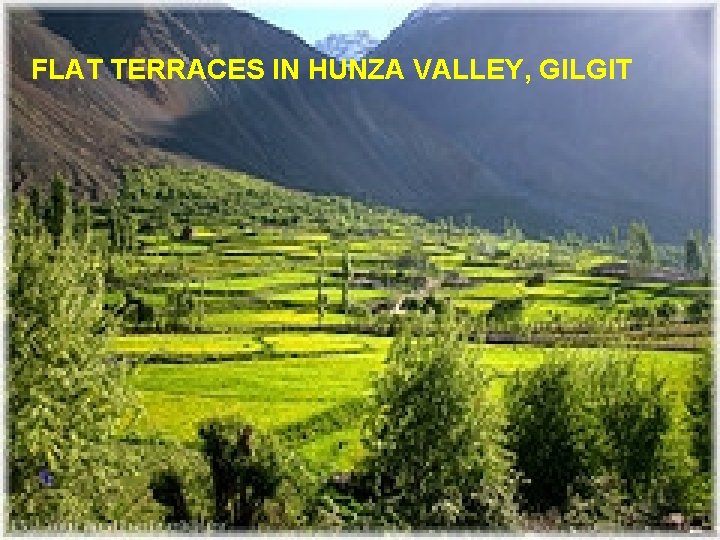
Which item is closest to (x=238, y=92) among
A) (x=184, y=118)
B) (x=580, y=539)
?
(x=184, y=118)

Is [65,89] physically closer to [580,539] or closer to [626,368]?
[626,368]

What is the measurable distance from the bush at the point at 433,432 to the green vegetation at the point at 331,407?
0.17 feet

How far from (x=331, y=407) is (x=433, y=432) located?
43.9ft

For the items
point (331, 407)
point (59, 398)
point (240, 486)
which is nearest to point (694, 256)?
point (331, 407)

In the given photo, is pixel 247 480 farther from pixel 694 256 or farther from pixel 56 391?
pixel 694 256

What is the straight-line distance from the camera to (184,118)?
479 ft

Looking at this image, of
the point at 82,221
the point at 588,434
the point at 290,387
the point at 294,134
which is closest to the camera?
the point at 588,434

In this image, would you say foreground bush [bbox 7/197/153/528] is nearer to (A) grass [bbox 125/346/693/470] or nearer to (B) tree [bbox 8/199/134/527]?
(B) tree [bbox 8/199/134/527]

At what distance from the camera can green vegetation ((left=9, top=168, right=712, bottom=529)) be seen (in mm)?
17219

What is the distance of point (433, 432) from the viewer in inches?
845

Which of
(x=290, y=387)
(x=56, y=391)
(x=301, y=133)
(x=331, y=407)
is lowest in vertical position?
(x=331, y=407)

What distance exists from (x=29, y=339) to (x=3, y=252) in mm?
1842

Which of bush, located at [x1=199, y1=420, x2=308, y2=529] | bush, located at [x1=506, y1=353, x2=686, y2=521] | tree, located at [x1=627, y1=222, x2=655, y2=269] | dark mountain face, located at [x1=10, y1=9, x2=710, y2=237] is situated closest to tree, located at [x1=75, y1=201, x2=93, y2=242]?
dark mountain face, located at [x1=10, y1=9, x2=710, y2=237]

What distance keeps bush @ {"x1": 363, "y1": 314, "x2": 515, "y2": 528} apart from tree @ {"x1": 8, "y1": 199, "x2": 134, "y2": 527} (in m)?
5.96
